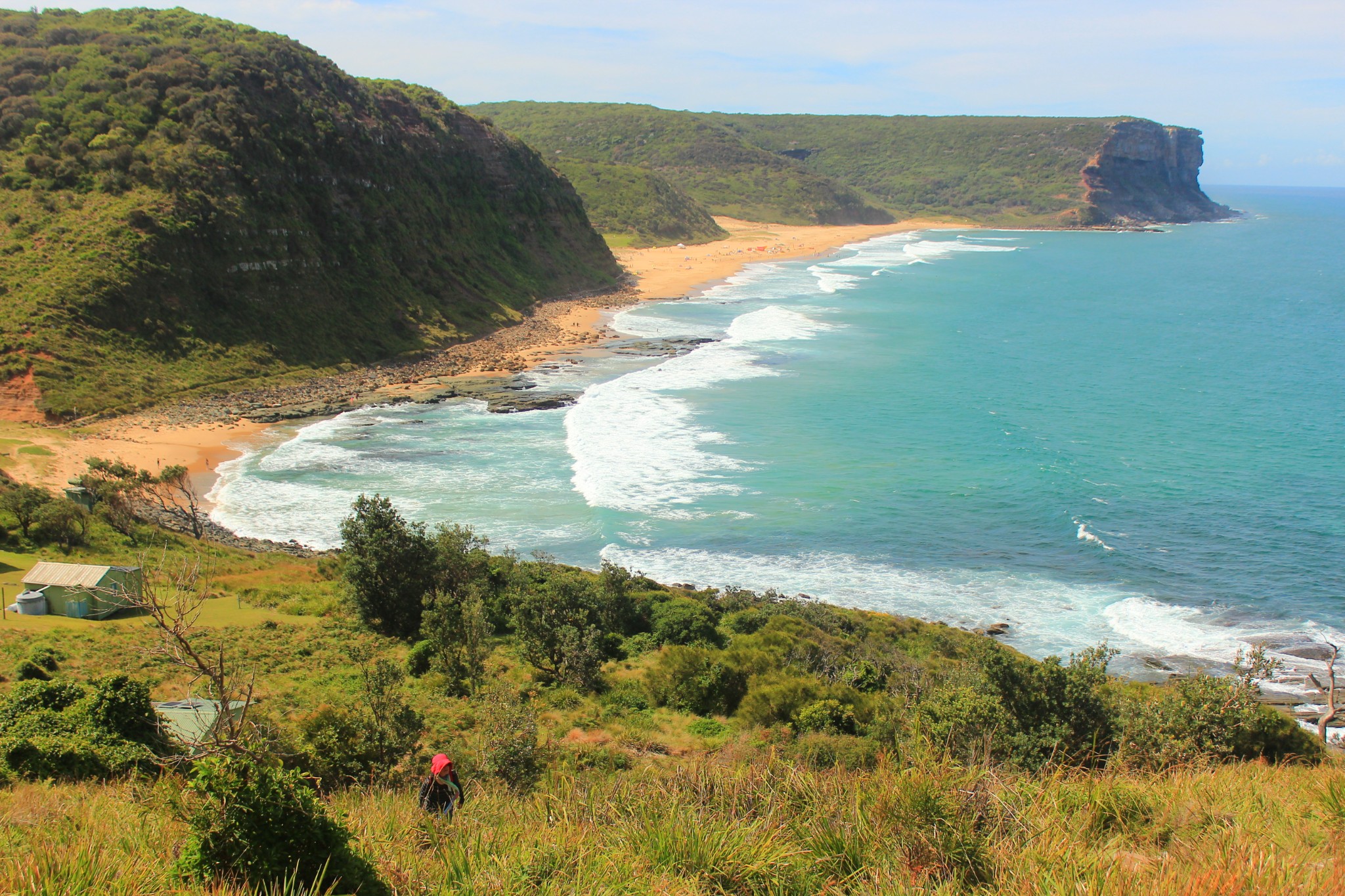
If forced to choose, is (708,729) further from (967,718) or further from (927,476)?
(927,476)

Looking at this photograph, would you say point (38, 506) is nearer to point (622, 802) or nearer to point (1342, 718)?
point (622, 802)

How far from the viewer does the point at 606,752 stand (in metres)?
15.0

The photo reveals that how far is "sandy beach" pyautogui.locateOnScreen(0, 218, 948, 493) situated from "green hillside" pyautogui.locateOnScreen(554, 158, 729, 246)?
509 centimetres

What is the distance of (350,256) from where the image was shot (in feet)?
186

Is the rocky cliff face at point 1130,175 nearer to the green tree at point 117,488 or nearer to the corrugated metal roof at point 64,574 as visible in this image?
the green tree at point 117,488

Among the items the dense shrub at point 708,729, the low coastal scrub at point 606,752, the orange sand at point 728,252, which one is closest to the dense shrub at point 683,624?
the low coastal scrub at point 606,752

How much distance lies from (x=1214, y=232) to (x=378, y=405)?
181304 millimetres

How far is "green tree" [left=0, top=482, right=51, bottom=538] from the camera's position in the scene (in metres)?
24.8

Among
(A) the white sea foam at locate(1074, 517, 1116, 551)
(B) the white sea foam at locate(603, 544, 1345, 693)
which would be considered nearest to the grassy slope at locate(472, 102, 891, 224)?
(A) the white sea foam at locate(1074, 517, 1116, 551)

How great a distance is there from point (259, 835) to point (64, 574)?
1878 centimetres

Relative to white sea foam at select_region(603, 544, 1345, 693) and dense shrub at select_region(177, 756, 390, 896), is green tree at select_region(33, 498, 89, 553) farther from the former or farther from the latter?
dense shrub at select_region(177, 756, 390, 896)

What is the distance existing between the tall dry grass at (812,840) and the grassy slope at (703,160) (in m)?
151

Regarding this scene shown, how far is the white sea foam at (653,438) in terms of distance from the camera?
115 feet

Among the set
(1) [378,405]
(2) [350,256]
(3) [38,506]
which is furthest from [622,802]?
(2) [350,256]
